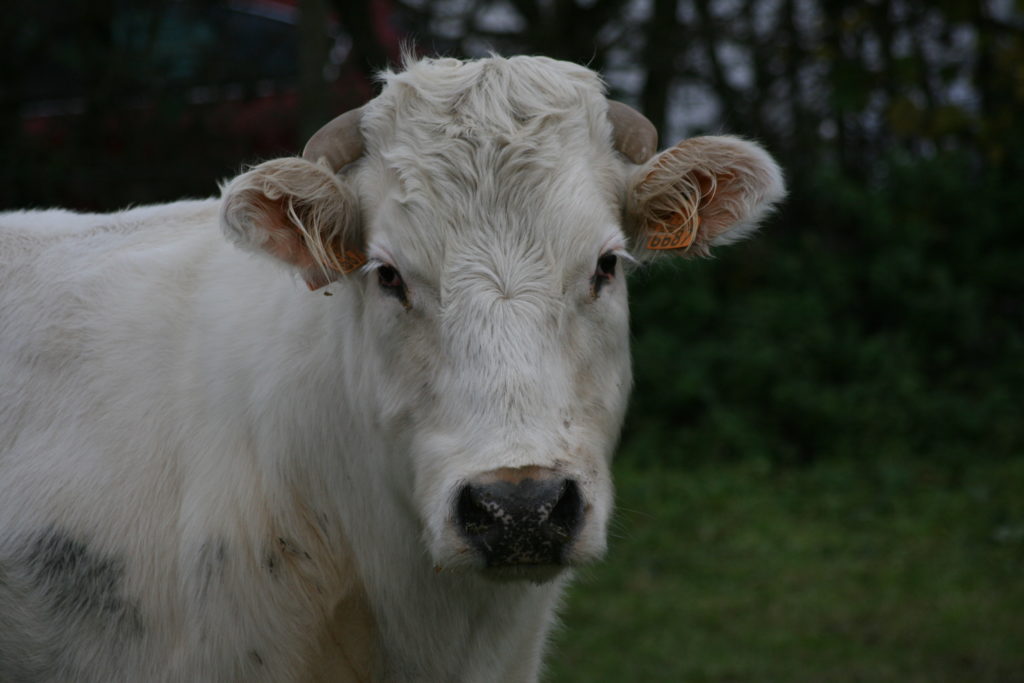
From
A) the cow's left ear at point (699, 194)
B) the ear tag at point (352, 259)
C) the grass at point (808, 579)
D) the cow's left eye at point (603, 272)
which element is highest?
the cow's left ear at point (699, 194)

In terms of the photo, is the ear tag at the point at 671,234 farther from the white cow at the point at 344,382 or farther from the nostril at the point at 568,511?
the nostril at the point at 568,511

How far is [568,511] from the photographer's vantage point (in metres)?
2.65

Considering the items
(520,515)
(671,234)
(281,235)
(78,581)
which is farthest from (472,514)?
(78,581)

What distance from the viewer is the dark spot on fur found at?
3.12 metres

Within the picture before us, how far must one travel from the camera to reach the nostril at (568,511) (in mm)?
2619

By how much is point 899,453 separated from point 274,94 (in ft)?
16.6

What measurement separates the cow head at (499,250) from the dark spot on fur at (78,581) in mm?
807

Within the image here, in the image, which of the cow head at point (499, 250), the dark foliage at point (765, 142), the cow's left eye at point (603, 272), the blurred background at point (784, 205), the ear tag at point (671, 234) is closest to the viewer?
the cow head at point (499, 250)

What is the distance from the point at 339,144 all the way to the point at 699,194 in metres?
0.98

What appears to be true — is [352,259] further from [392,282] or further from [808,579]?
[808,579]

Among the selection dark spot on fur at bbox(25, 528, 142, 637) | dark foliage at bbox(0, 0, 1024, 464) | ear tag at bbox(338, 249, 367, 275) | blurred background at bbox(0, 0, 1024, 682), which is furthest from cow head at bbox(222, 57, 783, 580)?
dark foliage at bbox(0, 0, 1024, 464)

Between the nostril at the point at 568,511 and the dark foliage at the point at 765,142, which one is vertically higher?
the nostril at the point at 568,511

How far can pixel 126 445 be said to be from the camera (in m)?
3.26

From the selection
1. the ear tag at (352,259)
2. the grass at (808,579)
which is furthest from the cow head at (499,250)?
the grass at (808,579)
